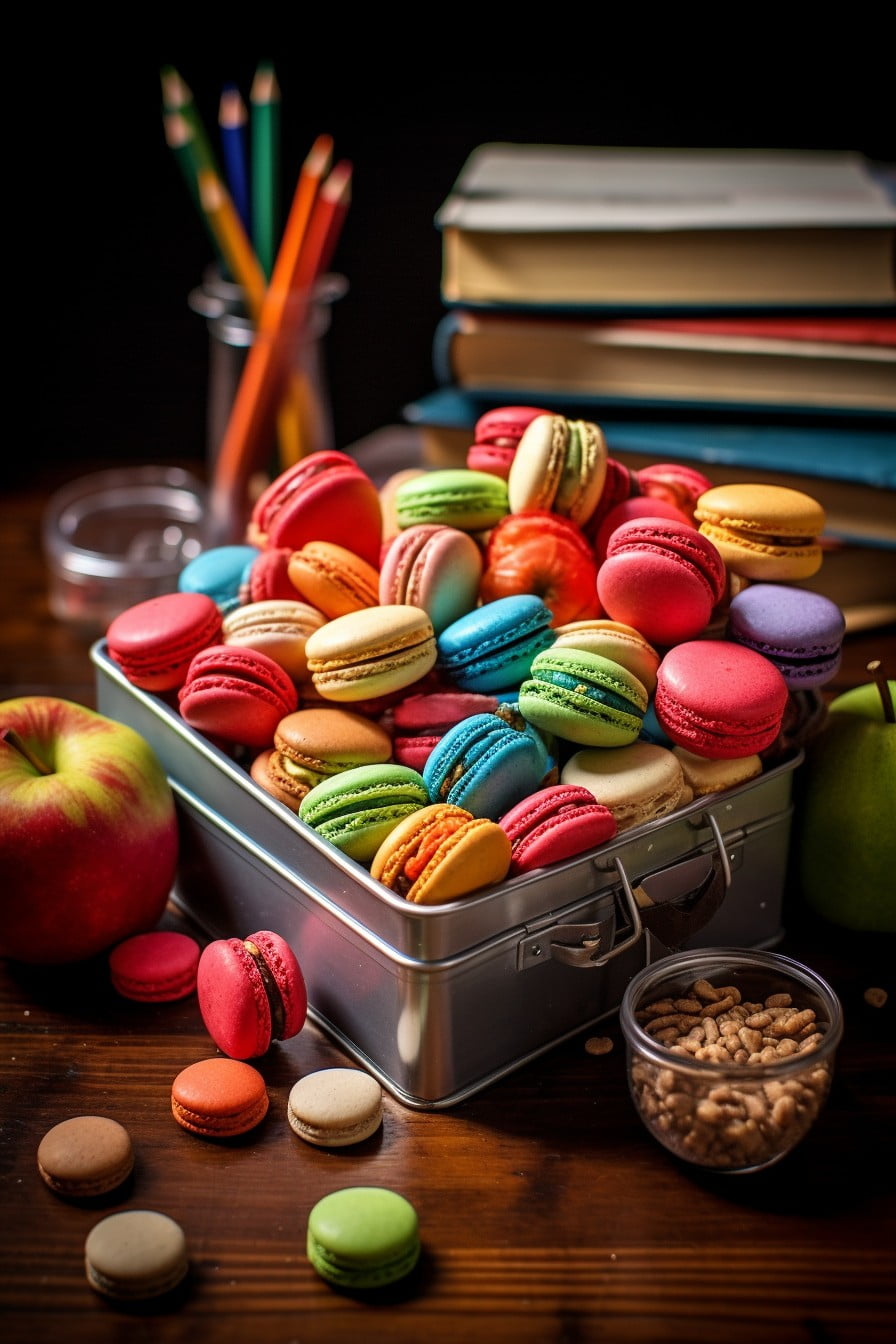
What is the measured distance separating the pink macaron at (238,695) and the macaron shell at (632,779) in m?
0.20

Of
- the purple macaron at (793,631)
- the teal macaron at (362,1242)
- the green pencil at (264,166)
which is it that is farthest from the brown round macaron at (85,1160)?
the green pencil at (264,166)

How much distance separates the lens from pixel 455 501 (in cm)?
101

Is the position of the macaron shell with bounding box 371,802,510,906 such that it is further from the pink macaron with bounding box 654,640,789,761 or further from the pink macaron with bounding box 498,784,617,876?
the pink macaron with bounding box 654,640,789,761

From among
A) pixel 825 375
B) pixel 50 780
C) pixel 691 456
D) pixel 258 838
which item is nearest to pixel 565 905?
pixel 258 838

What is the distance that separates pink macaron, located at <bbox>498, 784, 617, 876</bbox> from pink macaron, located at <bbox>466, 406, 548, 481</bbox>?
316 millimetres

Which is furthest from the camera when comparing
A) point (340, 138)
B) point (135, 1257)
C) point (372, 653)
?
point (340, 138)

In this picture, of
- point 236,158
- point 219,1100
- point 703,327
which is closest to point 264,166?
point 236,158

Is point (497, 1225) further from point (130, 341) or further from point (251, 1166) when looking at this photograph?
point (130, 341)

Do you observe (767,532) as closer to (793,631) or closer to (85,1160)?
(793,631)

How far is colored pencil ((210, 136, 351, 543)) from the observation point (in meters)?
1.47

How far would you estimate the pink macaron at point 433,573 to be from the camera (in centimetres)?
95

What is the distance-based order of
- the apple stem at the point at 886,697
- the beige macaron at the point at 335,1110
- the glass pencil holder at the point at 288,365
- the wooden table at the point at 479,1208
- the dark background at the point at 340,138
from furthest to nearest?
the dark background at the point at 340,138
the glass pencil holder at the point at 288,365
the apple stem at the point at 886,697
the beige macaron at the point at 335,1110
the wooden table at the point at 479,1208

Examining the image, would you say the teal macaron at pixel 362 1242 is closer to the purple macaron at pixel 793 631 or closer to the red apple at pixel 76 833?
Answer: the red apple at pixel 76 833

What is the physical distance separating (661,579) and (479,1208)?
0.40 metres
